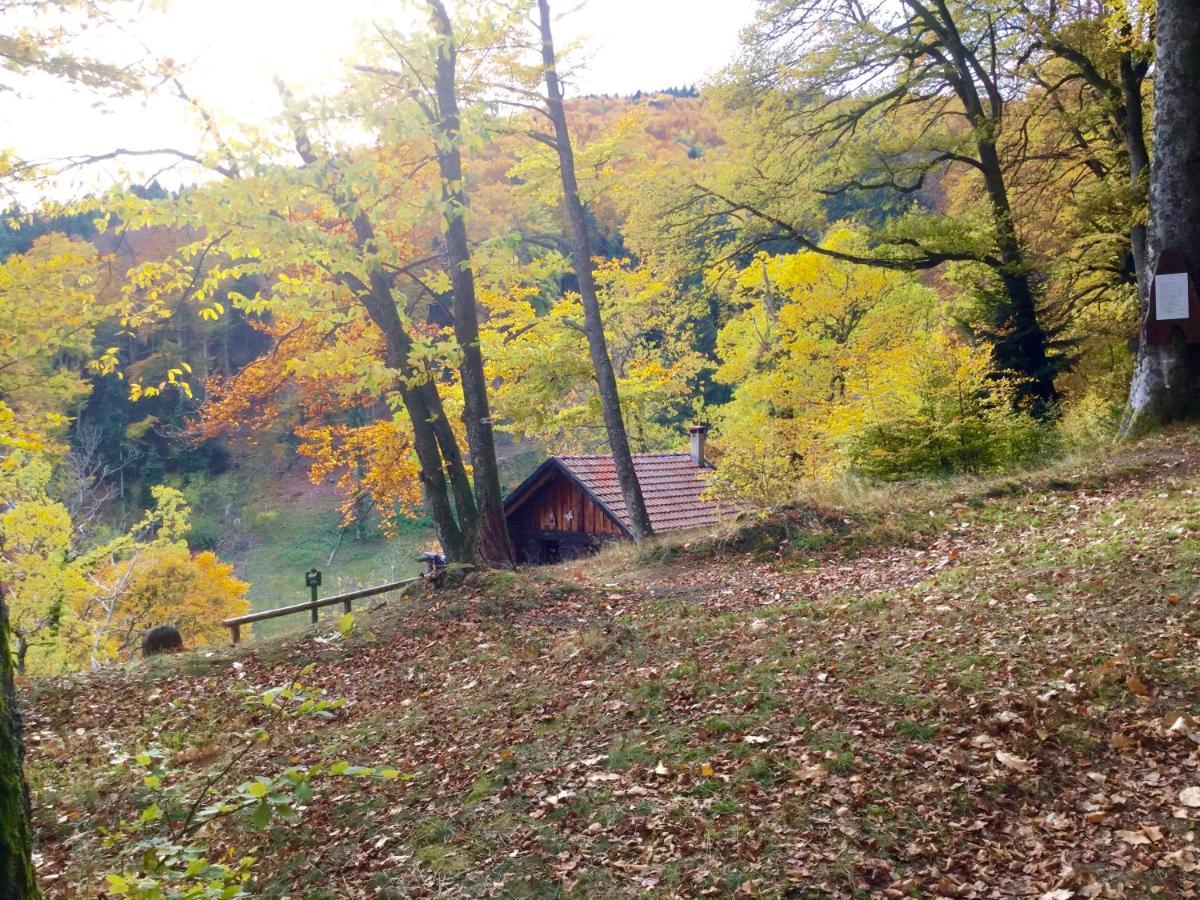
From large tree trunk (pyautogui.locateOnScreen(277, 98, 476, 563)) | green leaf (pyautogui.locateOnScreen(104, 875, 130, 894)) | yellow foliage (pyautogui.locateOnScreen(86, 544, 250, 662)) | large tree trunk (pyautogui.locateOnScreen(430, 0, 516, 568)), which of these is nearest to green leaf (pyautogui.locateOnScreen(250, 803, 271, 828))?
green leaf (pyautogui.locateOnScreen(104, 875, 130, 894))

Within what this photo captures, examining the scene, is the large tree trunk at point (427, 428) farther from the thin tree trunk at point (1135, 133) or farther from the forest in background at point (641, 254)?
the thin tree trunk at point (1135, 133)

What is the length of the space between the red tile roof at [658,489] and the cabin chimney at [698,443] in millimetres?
638

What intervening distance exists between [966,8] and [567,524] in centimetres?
1330

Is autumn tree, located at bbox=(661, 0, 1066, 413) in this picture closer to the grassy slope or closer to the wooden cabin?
the wooden cabin

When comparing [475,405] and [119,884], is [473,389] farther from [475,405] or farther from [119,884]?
[119,884]

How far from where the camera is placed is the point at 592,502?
744 inches

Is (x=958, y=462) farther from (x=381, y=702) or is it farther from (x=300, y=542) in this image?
(x=300, y=542)

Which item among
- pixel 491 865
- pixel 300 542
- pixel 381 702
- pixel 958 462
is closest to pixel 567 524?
pixel 958 462

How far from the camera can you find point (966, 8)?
41.1 feet

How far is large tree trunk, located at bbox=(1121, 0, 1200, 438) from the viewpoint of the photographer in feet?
27.5

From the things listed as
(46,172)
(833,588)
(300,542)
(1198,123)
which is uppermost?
(46,172)

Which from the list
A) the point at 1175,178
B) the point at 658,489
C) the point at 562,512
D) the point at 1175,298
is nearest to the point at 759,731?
the point at 1175,298

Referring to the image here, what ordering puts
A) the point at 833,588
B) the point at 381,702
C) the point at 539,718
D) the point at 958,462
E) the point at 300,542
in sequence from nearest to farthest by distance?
the point at 539,718, the point at 381,702, the point at 833,588, the point at 958,462, the point at 300,542

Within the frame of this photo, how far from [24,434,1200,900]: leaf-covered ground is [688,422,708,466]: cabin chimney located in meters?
13.1
